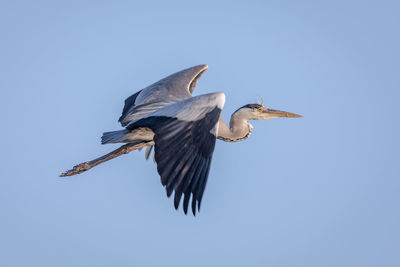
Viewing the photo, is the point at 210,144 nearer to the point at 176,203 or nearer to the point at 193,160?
the point at 193,160

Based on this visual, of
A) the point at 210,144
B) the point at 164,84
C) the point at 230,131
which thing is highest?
the point at 164,84

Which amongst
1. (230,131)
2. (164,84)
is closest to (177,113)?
(230,131)

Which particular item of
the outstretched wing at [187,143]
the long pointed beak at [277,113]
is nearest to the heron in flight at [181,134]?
the outstretched wing at [187,143]

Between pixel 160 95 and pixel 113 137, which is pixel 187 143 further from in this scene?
pixel 160 95

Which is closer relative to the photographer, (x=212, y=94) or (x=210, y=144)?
(x=210, y=144)

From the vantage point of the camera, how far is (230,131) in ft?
27.6

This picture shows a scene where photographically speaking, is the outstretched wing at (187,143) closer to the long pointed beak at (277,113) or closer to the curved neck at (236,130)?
the curved neck at (236,130)

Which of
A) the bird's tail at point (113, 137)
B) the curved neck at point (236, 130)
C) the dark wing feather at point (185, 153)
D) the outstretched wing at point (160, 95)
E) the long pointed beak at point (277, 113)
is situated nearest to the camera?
the dark wing feather at point (185, 153)

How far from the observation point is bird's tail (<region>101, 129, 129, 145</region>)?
754 cm

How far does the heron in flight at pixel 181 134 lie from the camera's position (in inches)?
226

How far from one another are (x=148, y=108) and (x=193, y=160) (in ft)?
8.18

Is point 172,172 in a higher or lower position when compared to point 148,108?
→ lower

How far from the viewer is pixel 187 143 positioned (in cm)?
608

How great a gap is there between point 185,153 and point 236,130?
2.56 meters
